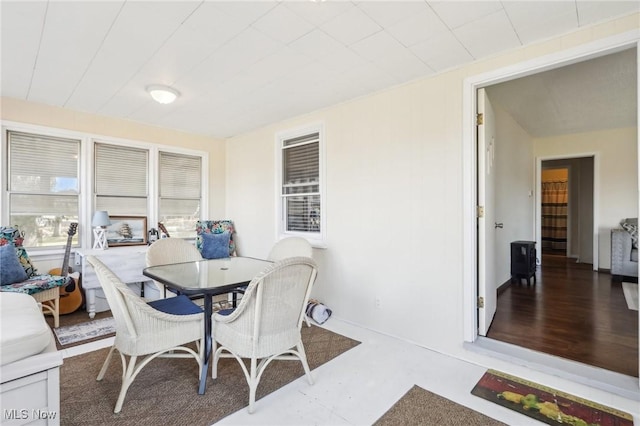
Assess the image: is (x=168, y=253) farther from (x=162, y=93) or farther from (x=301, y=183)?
(x=301, y=183)

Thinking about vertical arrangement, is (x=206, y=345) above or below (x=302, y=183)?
below

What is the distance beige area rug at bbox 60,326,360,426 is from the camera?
1881mm

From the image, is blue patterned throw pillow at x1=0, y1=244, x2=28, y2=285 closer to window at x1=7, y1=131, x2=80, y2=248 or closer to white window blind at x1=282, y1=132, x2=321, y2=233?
window at x1=7, y1=131, x2=80, y2=248

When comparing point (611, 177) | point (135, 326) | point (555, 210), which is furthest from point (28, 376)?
point (555, 210)

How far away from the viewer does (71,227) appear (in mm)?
3750

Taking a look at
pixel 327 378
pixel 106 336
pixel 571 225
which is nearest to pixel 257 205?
pixel 106 336

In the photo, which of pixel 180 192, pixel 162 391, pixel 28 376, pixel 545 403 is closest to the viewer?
pixel 28 376

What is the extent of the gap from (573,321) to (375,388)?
255cm

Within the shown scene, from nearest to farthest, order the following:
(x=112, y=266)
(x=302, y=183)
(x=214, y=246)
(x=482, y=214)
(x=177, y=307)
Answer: (x=177, y=307) → (x=482, y=214) → (x=112, y=266) → (x=302, y=183) → (x=214, y=246)

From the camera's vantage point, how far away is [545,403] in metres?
2.00

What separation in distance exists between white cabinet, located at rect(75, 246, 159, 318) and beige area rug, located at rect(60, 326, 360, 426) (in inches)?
45.9

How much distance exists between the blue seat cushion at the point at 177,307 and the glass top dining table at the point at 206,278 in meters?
0.12

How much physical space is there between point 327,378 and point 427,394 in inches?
27.7

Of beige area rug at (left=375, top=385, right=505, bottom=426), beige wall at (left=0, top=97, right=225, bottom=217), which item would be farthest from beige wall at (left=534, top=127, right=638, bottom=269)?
beige wall at (left=0, top=97, right=225, bottom=217)
